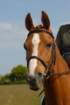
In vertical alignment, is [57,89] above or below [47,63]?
below

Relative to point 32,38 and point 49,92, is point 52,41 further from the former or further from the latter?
point 49,92

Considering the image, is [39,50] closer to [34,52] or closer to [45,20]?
[34,52]

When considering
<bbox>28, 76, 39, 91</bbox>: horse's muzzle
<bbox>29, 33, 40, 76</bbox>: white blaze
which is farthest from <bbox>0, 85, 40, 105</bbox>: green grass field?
<bbox>28, 76, 39, 91</bbox>: horse's muzzle

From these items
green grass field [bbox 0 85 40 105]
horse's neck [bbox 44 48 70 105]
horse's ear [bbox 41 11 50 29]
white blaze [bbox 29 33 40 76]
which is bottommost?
green grass field [bbox 0 85 40 105]

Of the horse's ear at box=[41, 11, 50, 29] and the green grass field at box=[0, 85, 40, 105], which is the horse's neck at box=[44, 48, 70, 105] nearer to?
the horse's ear at box=[41, 11, 50, 29]

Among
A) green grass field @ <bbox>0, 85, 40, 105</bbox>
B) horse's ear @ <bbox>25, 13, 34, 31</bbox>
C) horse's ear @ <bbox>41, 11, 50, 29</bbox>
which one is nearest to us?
horse's ear @ <bbox>41, 11, 50, 29</bbox>

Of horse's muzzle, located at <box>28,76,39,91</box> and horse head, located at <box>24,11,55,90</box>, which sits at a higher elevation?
horse head, located at <box>24,11,55,90</box>

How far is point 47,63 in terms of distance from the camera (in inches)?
311

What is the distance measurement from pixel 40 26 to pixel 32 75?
129cm

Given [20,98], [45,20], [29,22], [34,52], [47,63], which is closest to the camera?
[34,52]

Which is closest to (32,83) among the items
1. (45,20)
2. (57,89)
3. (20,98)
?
(57,89)

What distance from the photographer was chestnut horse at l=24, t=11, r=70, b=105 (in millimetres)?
7668

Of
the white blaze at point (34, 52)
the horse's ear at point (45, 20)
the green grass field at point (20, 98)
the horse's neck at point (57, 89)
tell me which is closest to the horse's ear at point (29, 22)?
the horse's ear at point (45, 20)

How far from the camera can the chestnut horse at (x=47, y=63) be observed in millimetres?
7668
